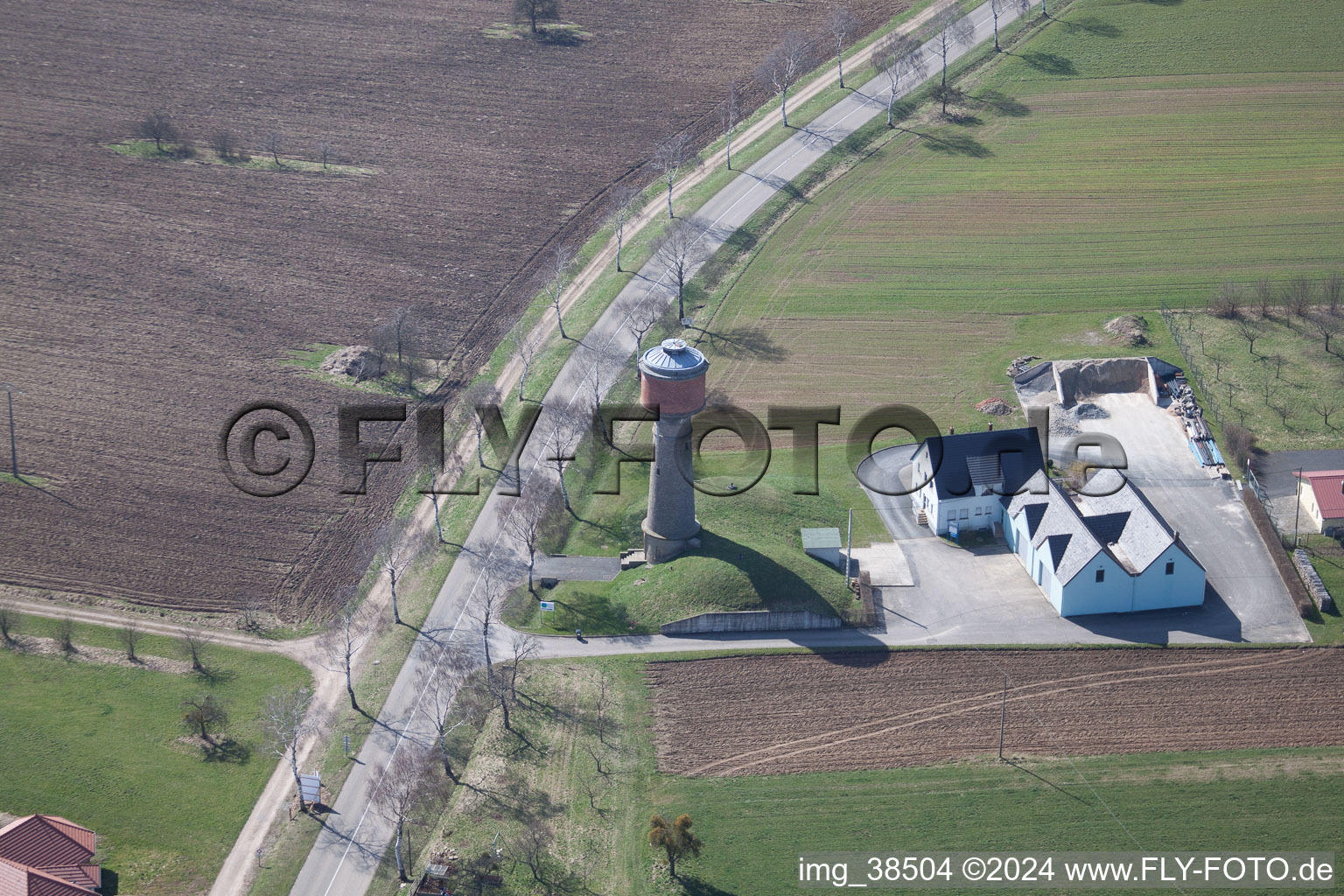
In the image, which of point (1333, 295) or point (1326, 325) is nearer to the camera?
point (1326, 325)

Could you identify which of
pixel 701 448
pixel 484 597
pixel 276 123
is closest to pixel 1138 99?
pixel 701 448

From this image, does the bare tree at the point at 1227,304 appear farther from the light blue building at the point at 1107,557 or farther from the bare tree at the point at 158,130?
the bare tree at the point at 158,130

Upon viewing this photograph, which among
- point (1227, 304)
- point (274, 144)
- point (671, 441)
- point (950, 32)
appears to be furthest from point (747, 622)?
point (950, 32)

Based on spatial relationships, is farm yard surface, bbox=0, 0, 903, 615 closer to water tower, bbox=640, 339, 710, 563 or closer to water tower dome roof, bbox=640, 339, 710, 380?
water tower, bbox=640, 339, 710, 563

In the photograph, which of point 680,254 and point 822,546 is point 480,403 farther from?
point 822,546

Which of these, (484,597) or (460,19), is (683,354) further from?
(460,19)

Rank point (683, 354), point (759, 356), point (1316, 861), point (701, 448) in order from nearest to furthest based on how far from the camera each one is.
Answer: point (1316, 861) → point (683, 354) → point (701, 448) → point (759, 356)

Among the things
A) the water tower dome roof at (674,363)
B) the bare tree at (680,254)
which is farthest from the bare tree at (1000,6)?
the water tower dome roof at (674,363)
